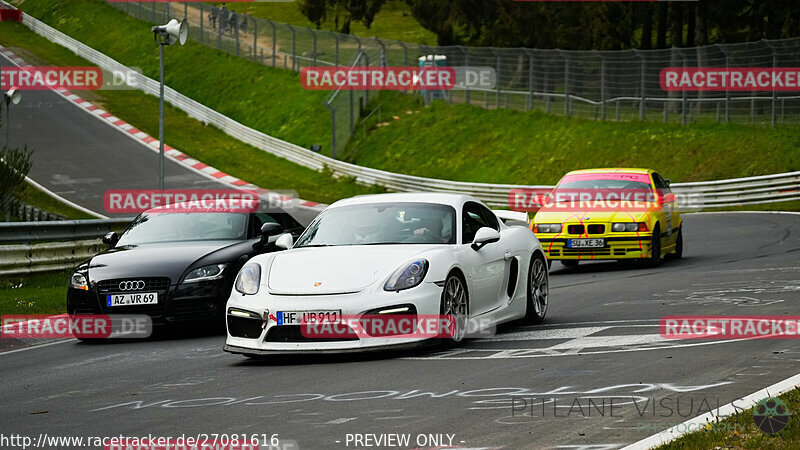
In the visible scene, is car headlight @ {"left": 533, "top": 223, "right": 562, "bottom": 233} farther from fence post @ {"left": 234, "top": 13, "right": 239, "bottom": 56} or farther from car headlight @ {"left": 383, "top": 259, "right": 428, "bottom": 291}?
fence post @ {"left": 234, "top": 13, "right": 239, "bottom": 56}

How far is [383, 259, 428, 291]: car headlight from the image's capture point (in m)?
9.23

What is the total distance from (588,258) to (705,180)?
2003 cm

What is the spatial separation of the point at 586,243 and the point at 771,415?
1137 centimetres

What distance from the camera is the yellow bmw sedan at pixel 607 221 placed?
17141 millimetres

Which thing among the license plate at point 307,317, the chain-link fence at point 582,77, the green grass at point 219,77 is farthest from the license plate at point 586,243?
the green grass at point 219,77

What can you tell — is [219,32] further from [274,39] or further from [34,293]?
[34,293]

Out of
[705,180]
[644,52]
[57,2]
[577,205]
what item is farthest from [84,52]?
[577,205]

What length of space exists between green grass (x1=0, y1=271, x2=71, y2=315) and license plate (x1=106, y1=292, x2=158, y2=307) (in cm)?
301

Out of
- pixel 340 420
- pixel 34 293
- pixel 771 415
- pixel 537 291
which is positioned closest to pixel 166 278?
pixel 537 291

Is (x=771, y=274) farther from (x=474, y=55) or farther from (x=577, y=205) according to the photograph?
(x=474, y=55)

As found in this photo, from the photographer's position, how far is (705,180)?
3619 centimetres

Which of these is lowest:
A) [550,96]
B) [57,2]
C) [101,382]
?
[101,382]

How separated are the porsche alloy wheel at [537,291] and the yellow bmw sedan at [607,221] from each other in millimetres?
5569

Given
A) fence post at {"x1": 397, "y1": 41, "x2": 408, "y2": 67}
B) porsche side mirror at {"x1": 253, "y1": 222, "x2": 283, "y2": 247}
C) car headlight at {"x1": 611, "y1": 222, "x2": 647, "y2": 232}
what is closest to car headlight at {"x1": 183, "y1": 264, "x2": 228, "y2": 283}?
porsche side mirror at {"x1": 253, "y1": 222, "x2": 283, "y2": 247}
